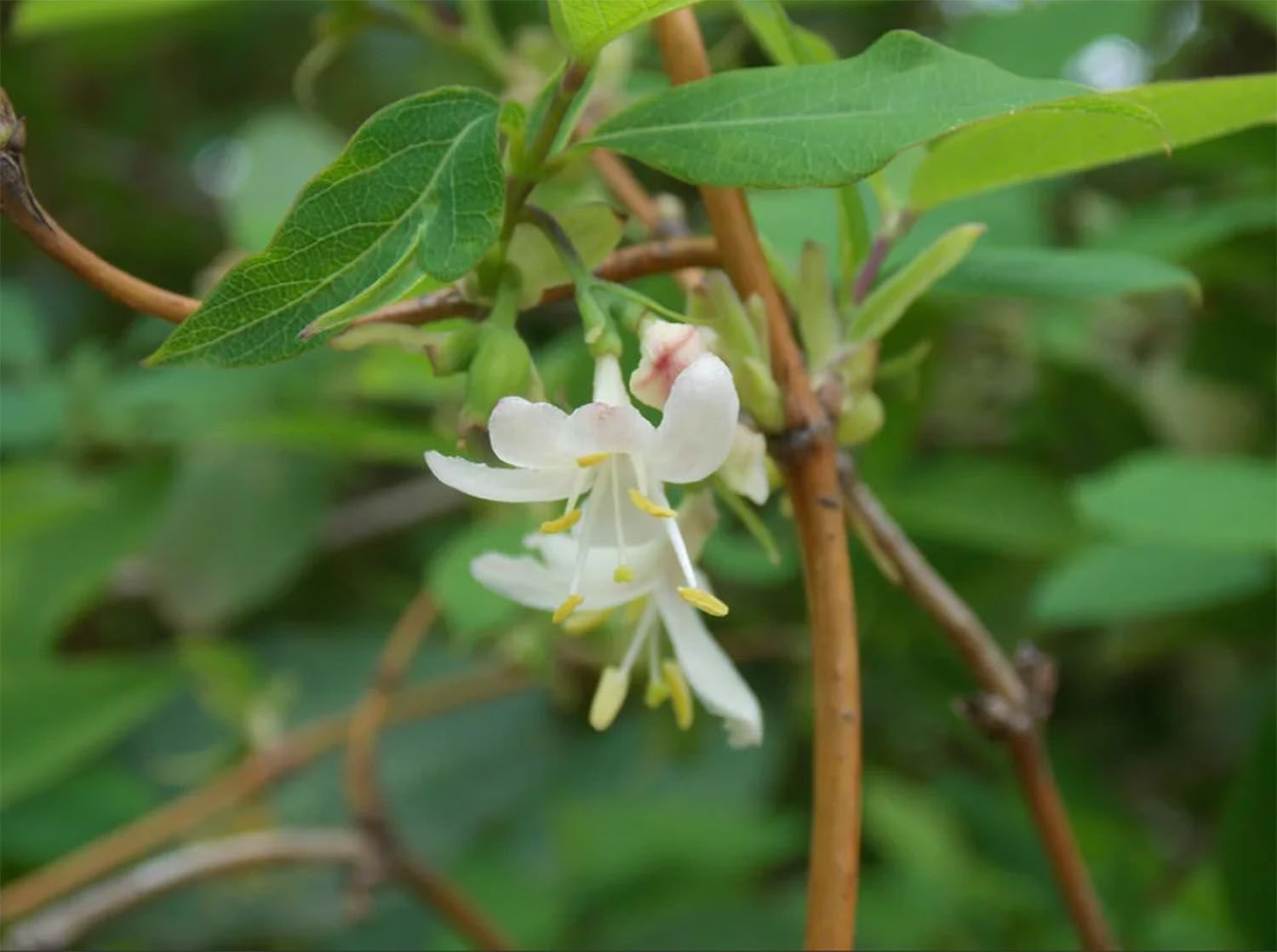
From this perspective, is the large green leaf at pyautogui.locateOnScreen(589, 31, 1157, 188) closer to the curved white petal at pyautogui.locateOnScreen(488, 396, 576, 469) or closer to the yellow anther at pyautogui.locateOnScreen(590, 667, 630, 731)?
the curved white petal at pyautogui.locateOnScreen(488, 396, 576, 469)

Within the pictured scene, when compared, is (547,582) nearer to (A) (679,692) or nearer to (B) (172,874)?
(A) (679,692)

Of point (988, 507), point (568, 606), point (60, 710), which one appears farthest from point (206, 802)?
point (568, 606)

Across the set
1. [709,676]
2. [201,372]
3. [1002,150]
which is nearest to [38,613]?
[201,372]

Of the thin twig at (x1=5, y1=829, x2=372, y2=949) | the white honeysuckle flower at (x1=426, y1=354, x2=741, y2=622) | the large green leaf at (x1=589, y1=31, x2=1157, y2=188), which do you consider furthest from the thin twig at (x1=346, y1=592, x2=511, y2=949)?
the large green leaf at (x1=589, y1=31, x2=1157, y2=188)

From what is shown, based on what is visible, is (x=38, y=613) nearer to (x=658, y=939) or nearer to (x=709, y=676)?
(x=658, y=939)

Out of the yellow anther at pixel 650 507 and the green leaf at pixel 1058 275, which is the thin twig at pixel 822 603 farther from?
the green leaf at pixel 1058 275

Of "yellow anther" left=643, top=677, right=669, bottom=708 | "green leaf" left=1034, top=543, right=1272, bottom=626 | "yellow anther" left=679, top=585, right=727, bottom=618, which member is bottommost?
"green leaf" left=1034, top=543, right=1272, bottom=626
